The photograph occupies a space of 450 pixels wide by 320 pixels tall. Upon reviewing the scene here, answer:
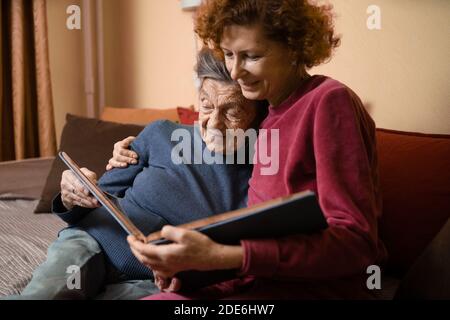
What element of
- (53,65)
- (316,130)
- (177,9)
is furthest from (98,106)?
(316,130)

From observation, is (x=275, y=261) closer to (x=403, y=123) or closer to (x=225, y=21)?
(x=225, y=21)

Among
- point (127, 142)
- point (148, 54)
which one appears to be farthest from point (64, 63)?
point (127, 142)

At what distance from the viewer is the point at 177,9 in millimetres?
2680

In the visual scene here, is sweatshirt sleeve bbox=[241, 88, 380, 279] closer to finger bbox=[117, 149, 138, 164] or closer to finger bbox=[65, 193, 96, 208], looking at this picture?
finger bbox=[65, 193, 96, 208]

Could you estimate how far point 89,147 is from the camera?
6.81ft

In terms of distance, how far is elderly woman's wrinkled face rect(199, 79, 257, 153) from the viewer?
125 cm

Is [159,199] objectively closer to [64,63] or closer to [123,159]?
[123,159]

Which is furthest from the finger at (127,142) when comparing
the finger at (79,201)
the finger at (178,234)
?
the finger at (178,234)

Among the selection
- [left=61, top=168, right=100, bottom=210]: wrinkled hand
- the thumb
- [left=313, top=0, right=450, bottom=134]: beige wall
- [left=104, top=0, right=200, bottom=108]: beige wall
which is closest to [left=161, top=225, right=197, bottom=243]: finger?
the thumb

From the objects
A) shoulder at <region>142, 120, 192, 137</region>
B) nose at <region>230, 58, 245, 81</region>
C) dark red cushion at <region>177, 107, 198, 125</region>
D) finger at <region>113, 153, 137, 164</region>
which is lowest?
finger at <region>113, 153, 137, 164</region>

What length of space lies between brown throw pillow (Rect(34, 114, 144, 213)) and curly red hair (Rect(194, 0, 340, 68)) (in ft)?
3.31

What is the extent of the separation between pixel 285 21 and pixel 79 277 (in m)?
0.76

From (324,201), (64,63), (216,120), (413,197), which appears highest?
(64,63)

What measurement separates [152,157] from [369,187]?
69 centimetres
